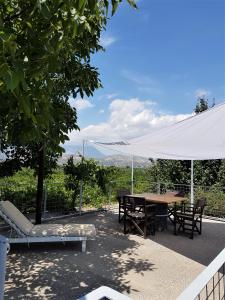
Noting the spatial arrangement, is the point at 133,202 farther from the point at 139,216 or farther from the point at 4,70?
the point at 4,70

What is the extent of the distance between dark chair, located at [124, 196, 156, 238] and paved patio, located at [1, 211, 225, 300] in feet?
0.84

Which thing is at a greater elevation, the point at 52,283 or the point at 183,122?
the point at 183,122

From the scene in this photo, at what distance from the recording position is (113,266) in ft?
19.3

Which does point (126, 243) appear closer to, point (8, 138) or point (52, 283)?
point (52, 283)

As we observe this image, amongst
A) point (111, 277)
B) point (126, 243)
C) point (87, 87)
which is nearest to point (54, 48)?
point (87, 87)

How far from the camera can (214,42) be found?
8.09m

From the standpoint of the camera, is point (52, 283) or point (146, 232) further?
point (146, 232)

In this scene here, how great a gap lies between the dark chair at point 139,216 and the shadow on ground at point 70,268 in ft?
1.95

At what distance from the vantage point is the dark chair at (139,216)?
26.6ft

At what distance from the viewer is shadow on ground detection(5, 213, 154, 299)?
15.8ft

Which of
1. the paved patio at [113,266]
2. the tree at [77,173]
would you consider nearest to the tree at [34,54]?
the paved patio at [113,266]

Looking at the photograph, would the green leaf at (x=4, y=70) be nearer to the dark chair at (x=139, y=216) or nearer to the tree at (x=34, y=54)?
the tree at (x=34, y=54)

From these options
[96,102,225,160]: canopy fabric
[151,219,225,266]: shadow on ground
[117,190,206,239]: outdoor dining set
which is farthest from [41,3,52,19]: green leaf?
[117,190,206,239]: outdoor dining set

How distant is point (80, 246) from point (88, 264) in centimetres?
99
